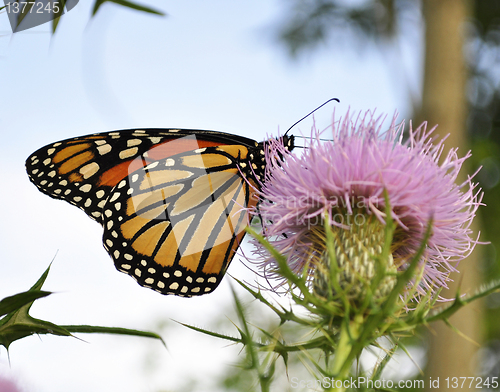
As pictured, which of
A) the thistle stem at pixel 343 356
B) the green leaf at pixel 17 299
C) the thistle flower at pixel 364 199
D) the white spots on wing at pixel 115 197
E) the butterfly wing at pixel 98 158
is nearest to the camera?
the green leaf at pixel 17 299

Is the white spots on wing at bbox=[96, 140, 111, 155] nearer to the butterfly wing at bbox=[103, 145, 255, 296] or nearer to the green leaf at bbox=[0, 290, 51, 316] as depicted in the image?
the butterfly wing at bbox=[103, 145, 255, 296]

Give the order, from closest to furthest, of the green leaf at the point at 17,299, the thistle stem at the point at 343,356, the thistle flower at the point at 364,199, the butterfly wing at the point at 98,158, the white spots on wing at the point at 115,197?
the green leaf at the point at 17,299 < the thistle stem at the point at 343,356 < the thistle flower at the point at 364,199 < the butterfly wing at the point at 98,158 < the white spots on wing at the point at 115,197

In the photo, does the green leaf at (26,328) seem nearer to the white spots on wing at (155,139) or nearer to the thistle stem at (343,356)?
the thistle stem at (343,356)

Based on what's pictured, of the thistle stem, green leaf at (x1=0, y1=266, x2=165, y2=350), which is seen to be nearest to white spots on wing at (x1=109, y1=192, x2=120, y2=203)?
green leaf at (x1=0, y1=266, x2=165, y2=350)

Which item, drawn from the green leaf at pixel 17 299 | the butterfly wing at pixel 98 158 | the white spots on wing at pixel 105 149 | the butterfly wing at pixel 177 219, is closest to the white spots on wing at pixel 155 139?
the butterfly wing at pixel 98 158

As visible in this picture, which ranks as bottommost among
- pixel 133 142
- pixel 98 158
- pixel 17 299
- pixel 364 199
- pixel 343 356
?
pixel 343 356

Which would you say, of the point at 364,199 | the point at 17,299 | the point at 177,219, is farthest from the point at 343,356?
the point at 177,219

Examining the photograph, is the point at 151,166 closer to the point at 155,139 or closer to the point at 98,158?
the point at 155,139
